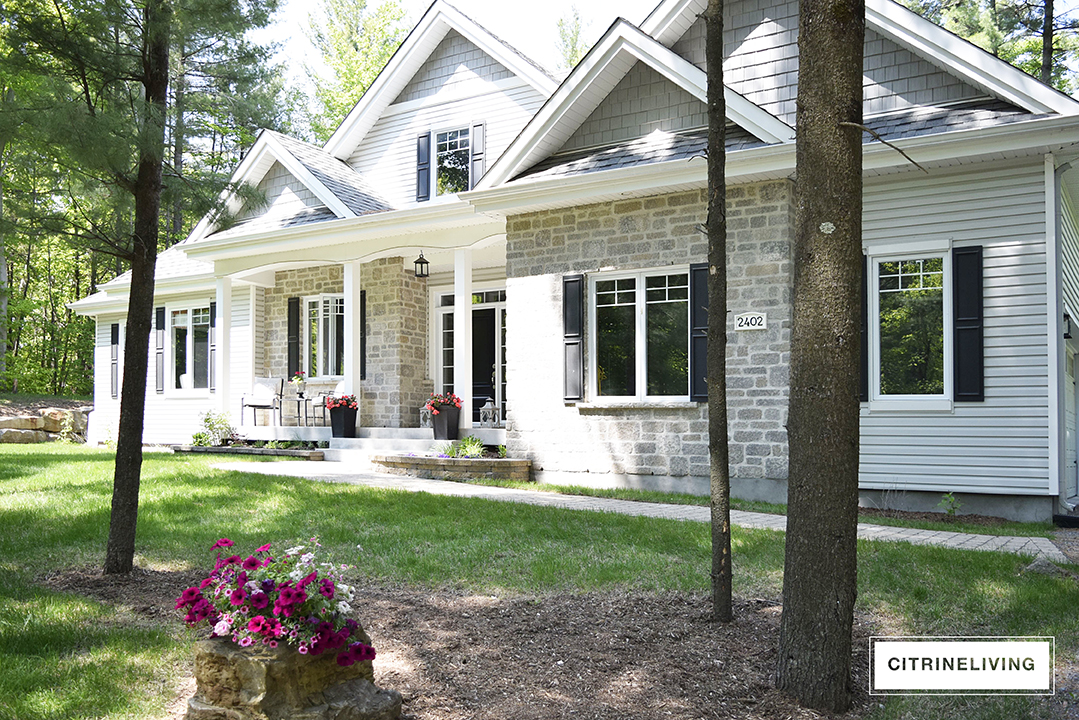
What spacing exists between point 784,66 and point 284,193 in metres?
8.92

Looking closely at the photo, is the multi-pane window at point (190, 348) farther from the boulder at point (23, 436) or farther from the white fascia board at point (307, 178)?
the white fascia board at point (307, 178)

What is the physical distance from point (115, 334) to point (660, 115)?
14.2m

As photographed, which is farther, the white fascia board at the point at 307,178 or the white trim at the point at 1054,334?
the white fascia board at the point at 307,178

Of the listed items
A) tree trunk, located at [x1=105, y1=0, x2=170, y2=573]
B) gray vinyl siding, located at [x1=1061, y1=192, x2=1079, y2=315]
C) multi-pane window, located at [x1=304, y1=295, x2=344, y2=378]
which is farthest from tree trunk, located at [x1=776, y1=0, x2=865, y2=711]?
multi-pane window, located at [x1=304, y1=295, x2=344, y2=378]

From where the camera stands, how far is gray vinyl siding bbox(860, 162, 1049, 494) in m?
8.41

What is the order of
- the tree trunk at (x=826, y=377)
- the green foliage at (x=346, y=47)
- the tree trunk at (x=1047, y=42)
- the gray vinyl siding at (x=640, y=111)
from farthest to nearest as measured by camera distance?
the green foliage at (x=346, y=47)
the tree trunk at (x=1047, y=42)
the gray vinyl siding at (x=640, y=111)
the tree trunk at (x=826, y=377)

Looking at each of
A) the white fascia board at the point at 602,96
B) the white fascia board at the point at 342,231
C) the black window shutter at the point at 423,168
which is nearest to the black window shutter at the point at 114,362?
the white fascia board at the point at 342,231

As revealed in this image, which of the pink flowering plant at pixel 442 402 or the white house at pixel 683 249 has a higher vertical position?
the white house at pixel 683 249

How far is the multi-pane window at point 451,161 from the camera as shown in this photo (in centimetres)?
1450

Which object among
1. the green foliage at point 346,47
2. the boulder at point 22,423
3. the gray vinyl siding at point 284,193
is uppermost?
the green foliage at point 346,47

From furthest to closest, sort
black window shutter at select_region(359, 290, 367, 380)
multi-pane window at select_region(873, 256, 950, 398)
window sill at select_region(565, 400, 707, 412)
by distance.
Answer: black window shutter at select_region(359, 290, 367, 380) → window sill at select_region(565, 400, 707, 412) → multi-pane window at select_region(873, 256, 950, 398)

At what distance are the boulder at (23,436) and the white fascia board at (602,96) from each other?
1247 cm

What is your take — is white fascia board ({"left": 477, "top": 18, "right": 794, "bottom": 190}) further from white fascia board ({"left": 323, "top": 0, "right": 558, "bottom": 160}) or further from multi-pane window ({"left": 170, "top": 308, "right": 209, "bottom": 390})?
multi-pane window ({"left": 170, "top": 308, "right": 209, "bottom": 390})

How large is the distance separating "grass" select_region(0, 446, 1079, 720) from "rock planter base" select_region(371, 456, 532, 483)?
6.75 feet
